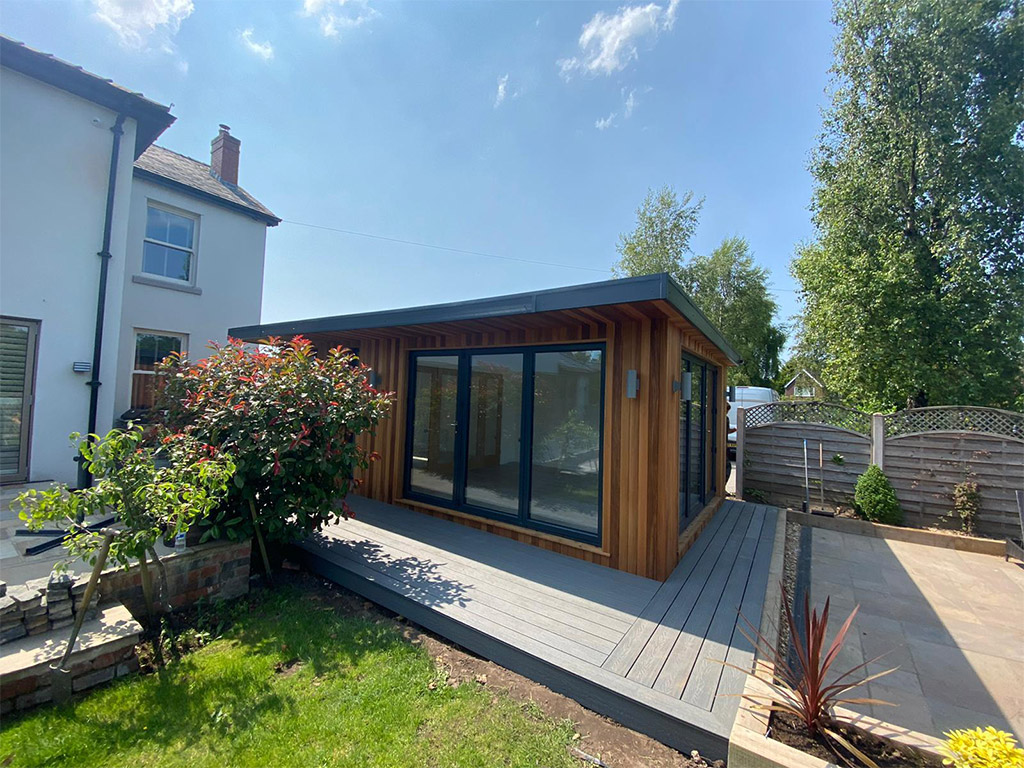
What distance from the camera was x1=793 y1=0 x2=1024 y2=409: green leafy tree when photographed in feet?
27.6

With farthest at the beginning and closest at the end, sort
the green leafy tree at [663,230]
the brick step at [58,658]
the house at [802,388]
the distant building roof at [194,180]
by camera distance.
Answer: the house at [802,388], the green leafy tree at [663,230], the distant building roof at [194,180], the brick step at [58,658]

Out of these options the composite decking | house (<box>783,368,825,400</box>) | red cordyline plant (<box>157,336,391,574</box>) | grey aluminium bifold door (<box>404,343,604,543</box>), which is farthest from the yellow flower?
house (<box>783,368,825,400</box>)

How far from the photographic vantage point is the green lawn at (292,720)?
1954mm

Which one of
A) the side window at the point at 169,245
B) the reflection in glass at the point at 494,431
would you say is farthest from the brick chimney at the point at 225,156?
the reflection in glass at the point at 494,431

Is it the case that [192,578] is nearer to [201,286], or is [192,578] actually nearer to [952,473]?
[201,286]

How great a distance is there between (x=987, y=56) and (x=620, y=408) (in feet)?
38.9

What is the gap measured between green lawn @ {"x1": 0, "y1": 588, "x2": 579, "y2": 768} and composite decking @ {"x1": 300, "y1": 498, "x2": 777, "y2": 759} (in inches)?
12.1

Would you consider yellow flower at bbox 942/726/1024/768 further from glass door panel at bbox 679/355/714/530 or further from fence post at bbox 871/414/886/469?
fence post at bbox 871/414/886/469

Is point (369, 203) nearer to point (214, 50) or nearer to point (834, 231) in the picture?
point (214, 50)

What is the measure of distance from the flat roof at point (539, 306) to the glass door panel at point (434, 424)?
0.91 metres

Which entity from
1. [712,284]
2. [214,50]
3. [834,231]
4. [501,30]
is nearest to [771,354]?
[712,284]

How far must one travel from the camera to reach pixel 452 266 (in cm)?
1537

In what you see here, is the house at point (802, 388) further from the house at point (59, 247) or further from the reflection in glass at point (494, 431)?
the house at point (59, 247)

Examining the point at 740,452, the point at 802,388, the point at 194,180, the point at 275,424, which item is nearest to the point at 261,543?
the point at 275,424
